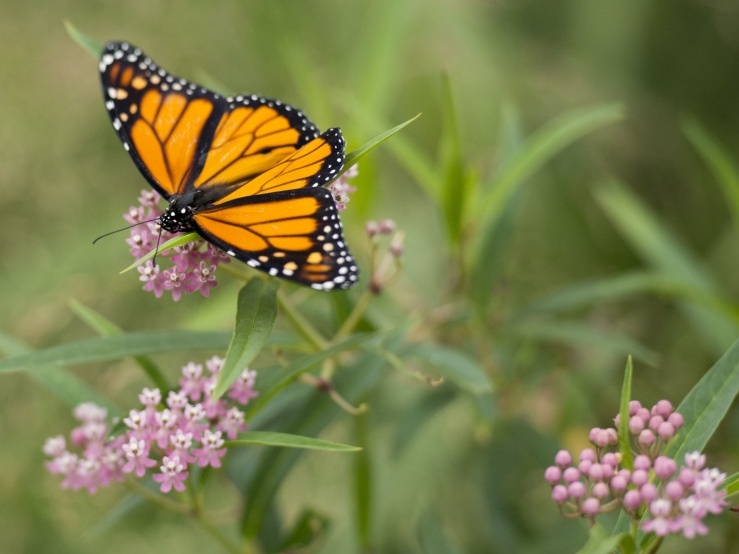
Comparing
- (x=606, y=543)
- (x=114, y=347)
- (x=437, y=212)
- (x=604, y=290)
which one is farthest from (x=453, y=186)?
(x=437, y=212)

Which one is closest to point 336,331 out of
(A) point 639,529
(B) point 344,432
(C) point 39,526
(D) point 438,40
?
(A) point 639,529

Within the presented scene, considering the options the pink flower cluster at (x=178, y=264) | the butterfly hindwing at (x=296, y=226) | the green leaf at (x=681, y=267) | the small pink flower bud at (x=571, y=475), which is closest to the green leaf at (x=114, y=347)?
the pink flower cluster at (x=178, y=264)

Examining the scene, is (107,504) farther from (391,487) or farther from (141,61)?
(141,61)

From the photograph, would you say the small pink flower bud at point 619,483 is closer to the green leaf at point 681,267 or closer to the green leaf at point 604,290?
the green leaf at point 604,290

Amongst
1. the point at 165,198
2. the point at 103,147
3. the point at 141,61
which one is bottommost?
the point at 165,198

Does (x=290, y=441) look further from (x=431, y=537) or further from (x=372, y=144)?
(x=431, y=537)

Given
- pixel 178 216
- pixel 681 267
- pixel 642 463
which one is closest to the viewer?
pixel 642 463
